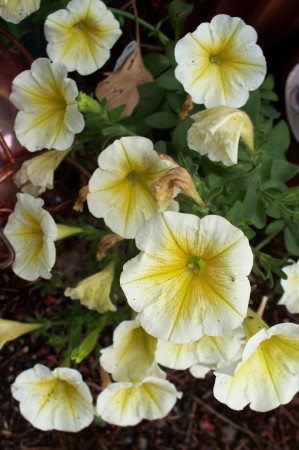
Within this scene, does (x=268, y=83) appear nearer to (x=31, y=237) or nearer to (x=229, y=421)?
(x=31, y=237)

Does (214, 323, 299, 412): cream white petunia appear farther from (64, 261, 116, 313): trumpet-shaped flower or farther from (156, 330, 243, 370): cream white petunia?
(64, 261, 116, 313): trumpet-shaped flower

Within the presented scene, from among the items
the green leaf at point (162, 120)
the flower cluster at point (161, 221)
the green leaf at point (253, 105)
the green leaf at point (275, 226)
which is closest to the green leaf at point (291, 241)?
the green leaf at point (275, 226)

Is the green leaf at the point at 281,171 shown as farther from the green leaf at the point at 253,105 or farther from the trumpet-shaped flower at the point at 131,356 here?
the trumpet-shaped flower at the point at 131,356

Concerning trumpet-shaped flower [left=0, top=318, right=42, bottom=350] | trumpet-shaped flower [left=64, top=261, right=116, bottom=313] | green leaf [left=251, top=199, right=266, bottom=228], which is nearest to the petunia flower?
trumpet-shaped flower [left=64, top=261, right=116, bottom=313]

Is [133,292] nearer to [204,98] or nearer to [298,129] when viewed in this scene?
[204,98]

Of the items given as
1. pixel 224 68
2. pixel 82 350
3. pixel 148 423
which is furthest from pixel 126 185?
pixel 148 423
